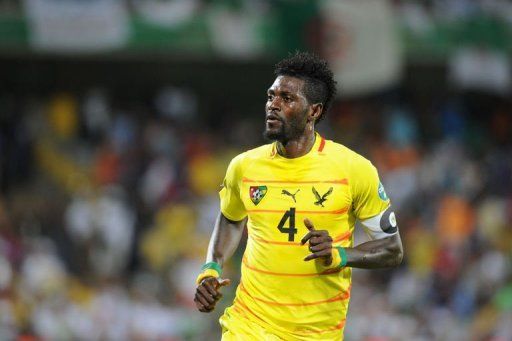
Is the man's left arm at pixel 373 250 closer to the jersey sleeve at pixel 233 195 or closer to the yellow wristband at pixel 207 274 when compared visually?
the yellow wristband at pixel 207 274

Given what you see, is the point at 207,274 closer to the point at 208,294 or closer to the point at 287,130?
the point at 208,294

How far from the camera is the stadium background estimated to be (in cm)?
1250

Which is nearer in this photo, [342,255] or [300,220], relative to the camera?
[342,255]

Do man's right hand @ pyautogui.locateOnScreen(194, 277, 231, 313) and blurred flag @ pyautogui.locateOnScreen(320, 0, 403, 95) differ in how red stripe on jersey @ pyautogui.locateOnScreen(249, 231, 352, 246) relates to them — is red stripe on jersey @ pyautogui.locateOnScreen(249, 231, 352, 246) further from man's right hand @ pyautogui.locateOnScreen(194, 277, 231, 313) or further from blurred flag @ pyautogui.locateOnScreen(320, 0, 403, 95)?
blurred flag @ pyautogui.locateOnScreen(320, 0, 403, 95)

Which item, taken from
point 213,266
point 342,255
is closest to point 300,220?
point 342,255

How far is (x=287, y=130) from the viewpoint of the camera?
6.06 meters

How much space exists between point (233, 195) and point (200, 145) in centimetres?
918

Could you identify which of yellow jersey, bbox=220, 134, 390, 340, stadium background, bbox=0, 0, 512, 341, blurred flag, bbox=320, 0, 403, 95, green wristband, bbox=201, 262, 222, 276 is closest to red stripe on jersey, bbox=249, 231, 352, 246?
yellow jersey, bbox=220, 134, 390, 340

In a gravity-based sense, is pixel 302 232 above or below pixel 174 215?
above

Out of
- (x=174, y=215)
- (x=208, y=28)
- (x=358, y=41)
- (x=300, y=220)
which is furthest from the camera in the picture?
(x=208, y=28)

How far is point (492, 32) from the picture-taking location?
16.9m

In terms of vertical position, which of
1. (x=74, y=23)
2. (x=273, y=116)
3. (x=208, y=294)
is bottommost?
(x=208, y=294)

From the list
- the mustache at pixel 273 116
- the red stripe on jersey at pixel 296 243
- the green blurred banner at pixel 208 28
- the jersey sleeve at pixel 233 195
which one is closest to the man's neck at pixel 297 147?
the mustache at pixel 273 116

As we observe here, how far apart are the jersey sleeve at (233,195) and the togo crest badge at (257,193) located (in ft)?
0.43
